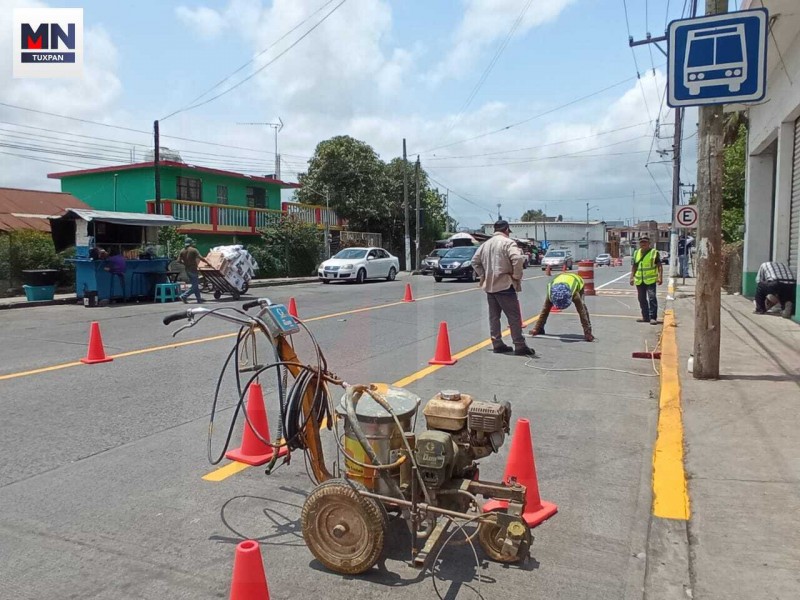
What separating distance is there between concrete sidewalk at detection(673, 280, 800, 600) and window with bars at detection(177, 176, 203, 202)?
26.7 meters

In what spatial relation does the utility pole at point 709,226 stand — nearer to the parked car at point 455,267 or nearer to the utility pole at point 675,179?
the parked car at point 455,267

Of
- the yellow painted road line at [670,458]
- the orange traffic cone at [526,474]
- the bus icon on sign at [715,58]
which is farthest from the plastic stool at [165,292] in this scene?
the orange traffic cone at [526,474]

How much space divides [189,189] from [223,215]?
260 centimetres

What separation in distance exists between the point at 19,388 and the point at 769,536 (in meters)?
7.26

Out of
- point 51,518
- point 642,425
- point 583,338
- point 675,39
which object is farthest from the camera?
point 583,338

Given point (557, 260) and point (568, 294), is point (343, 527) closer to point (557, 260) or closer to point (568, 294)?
point (568, 294)

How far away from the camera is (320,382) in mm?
3822

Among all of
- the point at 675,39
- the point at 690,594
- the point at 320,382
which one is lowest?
the point at 690,594

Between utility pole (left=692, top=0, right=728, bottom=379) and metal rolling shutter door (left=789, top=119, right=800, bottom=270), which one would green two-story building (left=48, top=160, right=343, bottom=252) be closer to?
metal rolling shutter door (left=789, top=119, right=800, bottom=270)

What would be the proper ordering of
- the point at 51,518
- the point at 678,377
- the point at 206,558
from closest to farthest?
the point at 206,558 < the point at 51,518 < the point at 678,377

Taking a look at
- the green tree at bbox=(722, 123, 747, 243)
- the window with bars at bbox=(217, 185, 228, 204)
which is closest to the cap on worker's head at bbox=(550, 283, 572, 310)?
the green tree at bbox=(722, 123, 747, 243)

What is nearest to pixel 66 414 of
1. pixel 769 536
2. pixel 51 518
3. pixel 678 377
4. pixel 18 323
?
pixel 51 518

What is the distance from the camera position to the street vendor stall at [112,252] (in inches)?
691

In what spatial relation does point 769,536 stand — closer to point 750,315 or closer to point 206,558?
point 206,558
